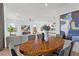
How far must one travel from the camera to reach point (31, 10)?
1841 mm

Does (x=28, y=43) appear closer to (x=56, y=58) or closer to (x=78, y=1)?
(x=56, y=58)

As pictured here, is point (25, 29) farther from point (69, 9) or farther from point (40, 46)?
point (69, 9)

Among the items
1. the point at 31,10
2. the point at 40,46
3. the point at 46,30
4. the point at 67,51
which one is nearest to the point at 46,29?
the point at 46,30

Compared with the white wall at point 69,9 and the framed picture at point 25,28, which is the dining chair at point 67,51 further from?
the framed picture at point 25,28

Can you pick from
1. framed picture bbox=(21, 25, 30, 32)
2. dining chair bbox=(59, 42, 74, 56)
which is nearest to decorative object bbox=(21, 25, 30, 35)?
framed picture bbox=(21, 25, 30, 32)

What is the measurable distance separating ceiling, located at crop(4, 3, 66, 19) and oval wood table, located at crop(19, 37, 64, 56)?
424 millimetres

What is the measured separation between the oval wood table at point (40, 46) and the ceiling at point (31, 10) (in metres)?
0.42

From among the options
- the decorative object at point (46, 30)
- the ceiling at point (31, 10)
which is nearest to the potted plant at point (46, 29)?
the decorative object at point (46, 30)

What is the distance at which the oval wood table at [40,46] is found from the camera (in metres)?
1.82

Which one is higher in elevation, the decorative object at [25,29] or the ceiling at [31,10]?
the ceiling at [31,10]

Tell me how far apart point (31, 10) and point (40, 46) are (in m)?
0.63

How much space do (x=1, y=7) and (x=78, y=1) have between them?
131cm

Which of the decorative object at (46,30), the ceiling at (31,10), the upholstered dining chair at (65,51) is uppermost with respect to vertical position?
the ceiling at (31,10)

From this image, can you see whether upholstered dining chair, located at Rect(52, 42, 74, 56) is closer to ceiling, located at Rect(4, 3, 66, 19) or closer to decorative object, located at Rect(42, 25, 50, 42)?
decorative object, located at Rect(42, 25, 50, 42)
